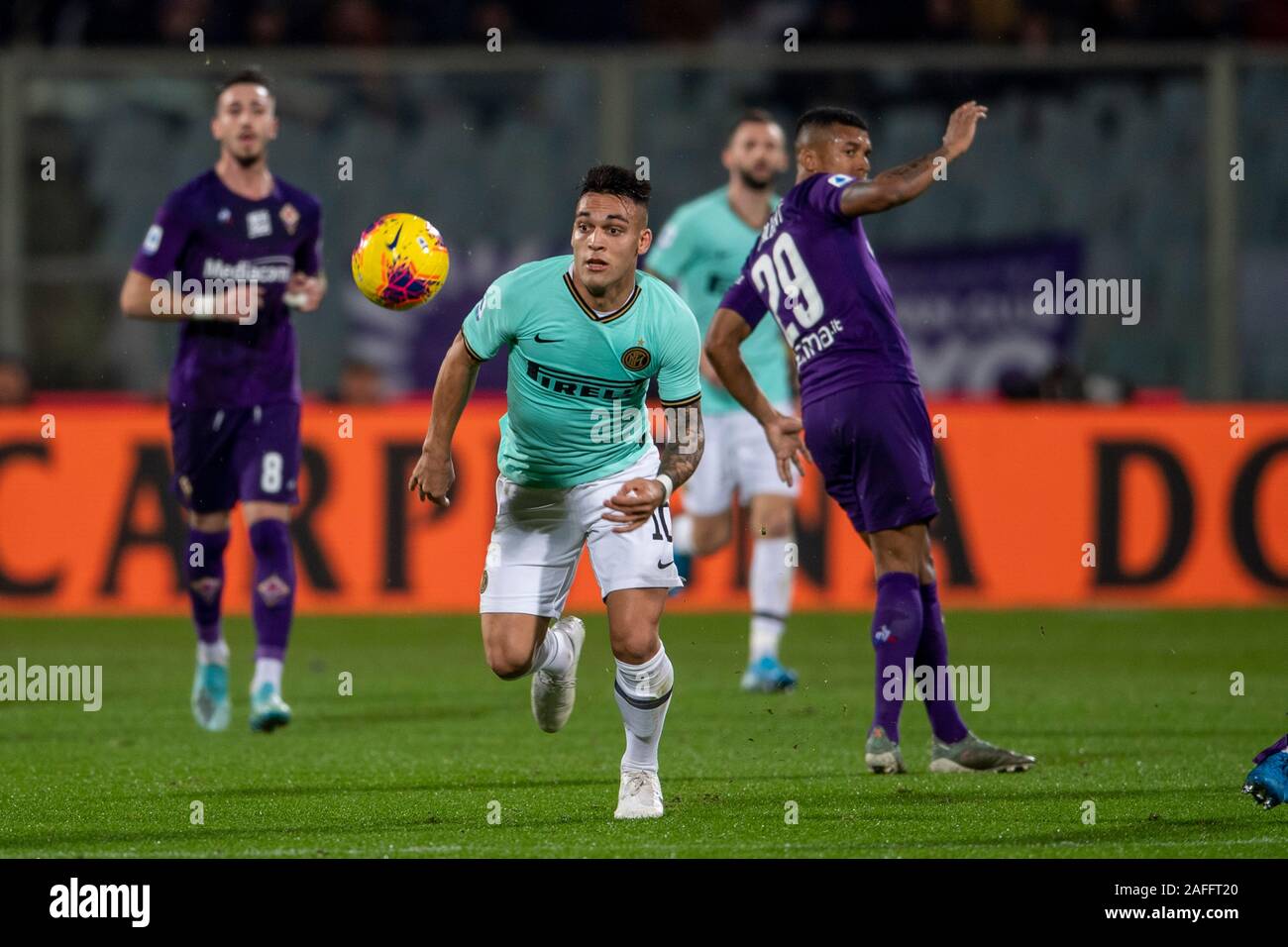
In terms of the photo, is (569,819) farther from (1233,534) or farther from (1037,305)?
(1037,305)

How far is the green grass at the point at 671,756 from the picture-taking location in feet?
18.9

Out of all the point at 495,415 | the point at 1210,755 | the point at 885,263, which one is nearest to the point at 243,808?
the point at 1210,755

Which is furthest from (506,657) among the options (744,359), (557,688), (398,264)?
(744,359)

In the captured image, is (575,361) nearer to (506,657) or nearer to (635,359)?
(635,359)

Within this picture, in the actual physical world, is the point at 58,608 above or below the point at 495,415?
below

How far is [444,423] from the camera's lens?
246 inches

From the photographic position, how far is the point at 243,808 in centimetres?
641

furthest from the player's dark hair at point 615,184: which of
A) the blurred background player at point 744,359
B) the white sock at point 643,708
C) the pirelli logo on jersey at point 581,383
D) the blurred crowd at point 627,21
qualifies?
the blurred crowd at point 627,21

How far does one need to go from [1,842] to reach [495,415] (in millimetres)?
7466

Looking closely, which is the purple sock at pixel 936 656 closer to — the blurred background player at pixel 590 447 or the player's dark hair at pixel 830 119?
the blurred background player at pixel 590 447

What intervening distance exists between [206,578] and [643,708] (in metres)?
3.08

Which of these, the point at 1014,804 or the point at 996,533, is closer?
the point at 1014,804

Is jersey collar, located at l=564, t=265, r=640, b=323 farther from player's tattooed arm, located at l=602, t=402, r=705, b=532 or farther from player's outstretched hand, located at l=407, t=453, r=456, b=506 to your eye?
player's outstretched hand, located at l=407, t=453, r=456, b=506

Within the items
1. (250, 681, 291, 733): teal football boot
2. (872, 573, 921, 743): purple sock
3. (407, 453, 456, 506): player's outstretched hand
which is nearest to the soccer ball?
(407, 453, 456, 506): player's outstretched hand
